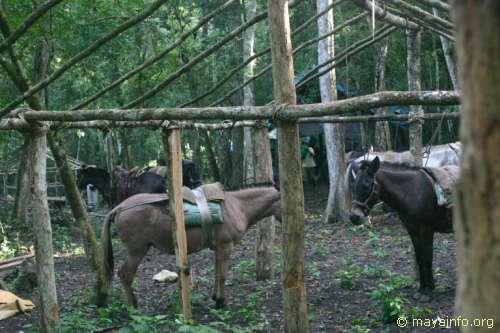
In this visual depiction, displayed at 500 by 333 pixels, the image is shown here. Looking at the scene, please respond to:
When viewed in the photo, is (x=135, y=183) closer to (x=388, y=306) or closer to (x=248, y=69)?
(x=248, y=69)

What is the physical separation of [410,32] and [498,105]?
33.1 feet

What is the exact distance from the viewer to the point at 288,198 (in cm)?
603

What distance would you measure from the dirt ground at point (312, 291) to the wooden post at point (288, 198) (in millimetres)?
827

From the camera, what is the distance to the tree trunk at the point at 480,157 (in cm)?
177

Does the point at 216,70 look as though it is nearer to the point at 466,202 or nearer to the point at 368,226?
the point at 368,226

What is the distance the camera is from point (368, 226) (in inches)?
621

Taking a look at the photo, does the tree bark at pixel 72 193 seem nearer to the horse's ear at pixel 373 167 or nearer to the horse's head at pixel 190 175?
the horse's ear at pixel 373 167

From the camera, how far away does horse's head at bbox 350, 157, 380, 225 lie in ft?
28.5

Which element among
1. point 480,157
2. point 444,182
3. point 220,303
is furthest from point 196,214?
point 480,157

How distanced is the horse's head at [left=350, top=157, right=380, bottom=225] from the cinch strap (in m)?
1.86

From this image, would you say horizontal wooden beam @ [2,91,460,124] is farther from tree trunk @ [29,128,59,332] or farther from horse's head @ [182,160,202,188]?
horse's head @ [182,160,202,188]

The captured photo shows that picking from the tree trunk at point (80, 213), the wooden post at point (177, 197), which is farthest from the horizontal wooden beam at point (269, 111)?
the tree trunk at point (80, 213)

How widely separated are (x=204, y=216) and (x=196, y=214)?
107mm

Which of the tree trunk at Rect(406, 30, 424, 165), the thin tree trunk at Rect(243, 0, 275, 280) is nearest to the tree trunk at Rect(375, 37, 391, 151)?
the tree trunk at Rect(406, 30, 424, 165)
